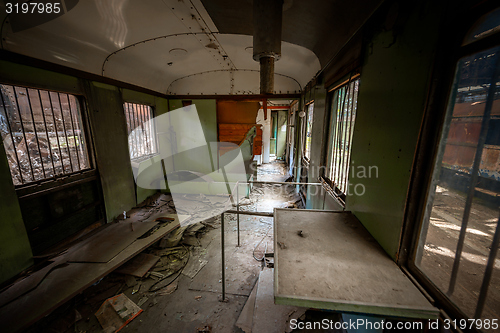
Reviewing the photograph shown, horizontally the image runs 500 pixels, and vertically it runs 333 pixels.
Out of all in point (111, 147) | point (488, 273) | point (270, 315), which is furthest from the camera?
point (111, 147)

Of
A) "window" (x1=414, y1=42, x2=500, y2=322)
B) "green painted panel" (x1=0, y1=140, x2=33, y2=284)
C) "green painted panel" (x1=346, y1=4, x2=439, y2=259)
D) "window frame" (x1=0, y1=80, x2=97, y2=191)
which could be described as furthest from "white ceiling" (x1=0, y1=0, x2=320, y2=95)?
"window" (x1=414, y1=42, x2=500, y2=322)

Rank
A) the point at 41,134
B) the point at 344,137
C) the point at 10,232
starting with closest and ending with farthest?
the point at 10,232, the point at 344,137, the point at 41,134

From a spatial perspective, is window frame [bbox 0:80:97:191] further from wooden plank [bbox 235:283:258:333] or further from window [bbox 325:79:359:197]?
window [bbox 325:79:359:197]

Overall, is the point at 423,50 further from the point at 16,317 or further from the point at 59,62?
the point at 59,62

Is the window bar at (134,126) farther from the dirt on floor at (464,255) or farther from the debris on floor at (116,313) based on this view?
the dirt on floor at (464,255)

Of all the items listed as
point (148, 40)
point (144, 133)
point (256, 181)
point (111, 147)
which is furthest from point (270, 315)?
point (144, 133)

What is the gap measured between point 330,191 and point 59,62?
187 inches

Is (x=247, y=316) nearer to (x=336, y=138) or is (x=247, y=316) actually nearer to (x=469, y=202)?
(x=469, y=202)

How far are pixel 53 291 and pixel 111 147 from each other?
2835 mm

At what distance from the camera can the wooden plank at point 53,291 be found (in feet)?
6.45

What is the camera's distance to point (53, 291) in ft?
7.42

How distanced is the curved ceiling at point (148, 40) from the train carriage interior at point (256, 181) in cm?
3

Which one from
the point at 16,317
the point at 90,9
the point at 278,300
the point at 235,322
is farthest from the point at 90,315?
the point at 90,9

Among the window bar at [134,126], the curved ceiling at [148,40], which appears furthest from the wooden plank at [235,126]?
the window bar at [134,126]
